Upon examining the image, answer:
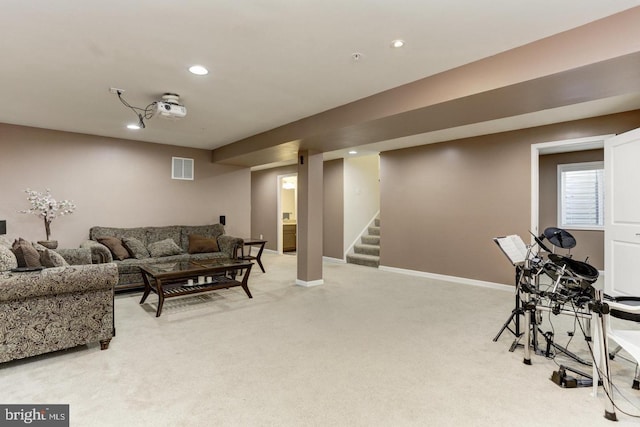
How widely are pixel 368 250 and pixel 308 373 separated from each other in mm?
4968

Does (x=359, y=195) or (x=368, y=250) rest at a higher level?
(x=359, y=195)

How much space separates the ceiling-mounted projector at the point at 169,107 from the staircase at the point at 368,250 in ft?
15.6

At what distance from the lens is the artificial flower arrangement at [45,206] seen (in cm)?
464

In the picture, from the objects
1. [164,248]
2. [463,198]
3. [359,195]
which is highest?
[359,195]

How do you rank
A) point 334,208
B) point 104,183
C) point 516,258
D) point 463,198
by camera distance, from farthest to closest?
point 334,208
point 463,198
point 104,183
point 516,258

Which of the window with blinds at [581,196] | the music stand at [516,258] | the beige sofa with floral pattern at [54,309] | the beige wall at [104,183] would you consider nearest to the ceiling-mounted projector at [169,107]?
the beige sofa with floral pattern at [54,309]

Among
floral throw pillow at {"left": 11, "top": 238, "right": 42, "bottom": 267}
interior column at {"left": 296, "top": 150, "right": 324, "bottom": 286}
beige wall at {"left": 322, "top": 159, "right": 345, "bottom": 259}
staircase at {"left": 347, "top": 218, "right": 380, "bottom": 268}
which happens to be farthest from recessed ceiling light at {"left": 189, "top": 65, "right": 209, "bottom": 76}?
staircase at {"left": 347, "top": 218, "right": 380, "bottom": 268}

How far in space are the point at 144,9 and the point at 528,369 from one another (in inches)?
144

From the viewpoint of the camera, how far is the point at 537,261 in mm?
2875

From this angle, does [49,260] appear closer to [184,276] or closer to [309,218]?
[184,276]

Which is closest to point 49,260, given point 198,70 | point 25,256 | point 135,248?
point 25,256

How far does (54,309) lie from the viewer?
2547mm

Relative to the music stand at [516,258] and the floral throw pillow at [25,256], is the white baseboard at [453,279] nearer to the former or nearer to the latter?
the music stand at [516,258]

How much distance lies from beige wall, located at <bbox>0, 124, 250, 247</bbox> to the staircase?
268cm
